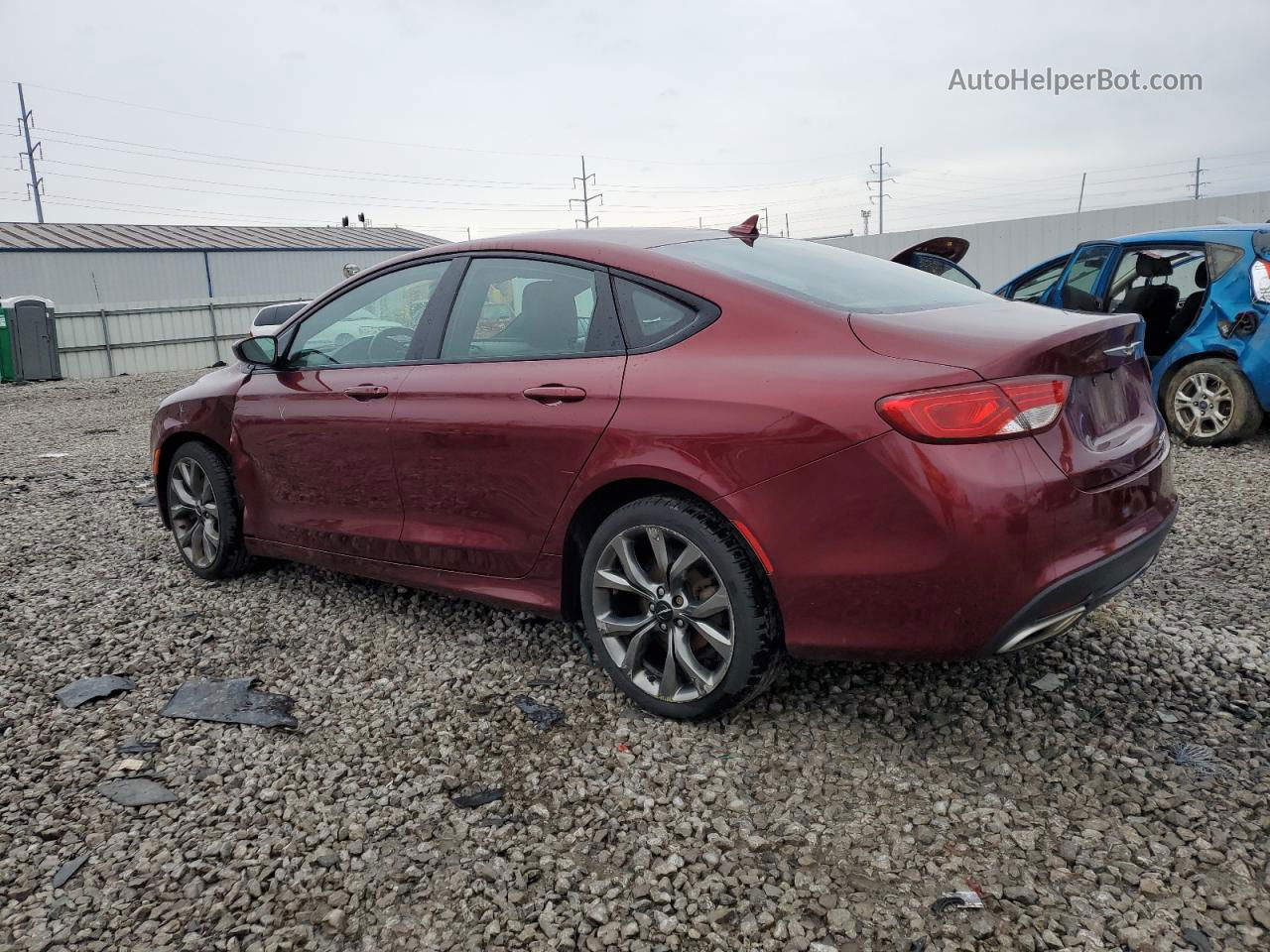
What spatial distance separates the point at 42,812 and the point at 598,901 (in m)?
1.67

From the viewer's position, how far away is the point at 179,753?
300cm

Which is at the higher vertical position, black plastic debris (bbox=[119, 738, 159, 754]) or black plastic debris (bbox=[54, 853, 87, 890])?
black plastic debris (bbox=[119, 738, 159, 754])

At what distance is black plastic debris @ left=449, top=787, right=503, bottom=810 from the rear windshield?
5.55 feet

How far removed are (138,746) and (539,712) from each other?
1.29m

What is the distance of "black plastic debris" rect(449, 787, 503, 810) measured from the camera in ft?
8.68

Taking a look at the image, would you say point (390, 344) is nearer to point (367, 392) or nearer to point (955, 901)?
point (367, 392)

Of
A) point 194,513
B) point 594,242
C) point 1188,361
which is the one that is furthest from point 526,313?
point 1188,361

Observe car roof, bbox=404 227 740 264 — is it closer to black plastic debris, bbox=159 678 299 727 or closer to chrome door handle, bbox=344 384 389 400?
chrome door handle, bbox=344 384 389 400

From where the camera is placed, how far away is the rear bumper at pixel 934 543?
2348mm

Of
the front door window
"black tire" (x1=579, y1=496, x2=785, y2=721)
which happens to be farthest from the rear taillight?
the front door window

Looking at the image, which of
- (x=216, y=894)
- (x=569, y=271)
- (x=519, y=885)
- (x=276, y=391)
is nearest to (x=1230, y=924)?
(x=519, y=885)

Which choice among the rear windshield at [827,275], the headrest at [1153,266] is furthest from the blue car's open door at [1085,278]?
the rear windshield at [827,275]

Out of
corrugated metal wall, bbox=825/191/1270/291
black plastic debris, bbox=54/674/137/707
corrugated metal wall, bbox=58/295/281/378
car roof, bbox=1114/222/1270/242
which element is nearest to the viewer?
black plastic debris, bbox=54/674/137/707

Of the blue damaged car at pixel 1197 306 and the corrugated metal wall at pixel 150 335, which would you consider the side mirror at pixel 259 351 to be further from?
the corrugated metal wall at pixel 150 335
